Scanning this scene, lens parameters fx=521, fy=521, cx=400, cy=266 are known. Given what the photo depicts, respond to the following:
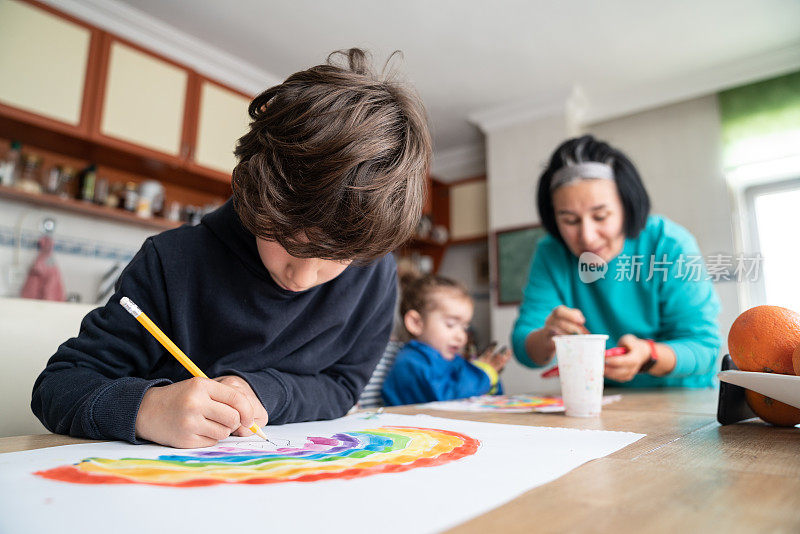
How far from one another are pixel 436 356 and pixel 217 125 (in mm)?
2124

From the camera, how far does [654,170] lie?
361cm

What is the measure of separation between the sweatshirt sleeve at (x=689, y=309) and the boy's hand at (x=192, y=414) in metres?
1.05

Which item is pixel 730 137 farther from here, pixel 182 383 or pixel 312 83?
pixel 182 383

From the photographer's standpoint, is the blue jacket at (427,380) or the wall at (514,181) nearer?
the blue jacket at (427,380)

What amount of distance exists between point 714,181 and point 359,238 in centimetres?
341

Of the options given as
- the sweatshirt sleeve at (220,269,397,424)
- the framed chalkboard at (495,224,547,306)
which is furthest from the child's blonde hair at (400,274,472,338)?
the framed chalkboard at (495,224,547,306)

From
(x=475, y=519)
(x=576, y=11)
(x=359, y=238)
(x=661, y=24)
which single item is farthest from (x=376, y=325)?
(x=661, y=24)

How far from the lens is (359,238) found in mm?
702

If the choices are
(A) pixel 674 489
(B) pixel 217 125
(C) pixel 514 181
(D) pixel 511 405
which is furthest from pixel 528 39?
(A) pixel 674 489

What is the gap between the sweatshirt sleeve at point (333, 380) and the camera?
2.51ft

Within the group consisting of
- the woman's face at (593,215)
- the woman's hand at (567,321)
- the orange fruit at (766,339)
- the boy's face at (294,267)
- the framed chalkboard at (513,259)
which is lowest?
the orange fruit at (766,339)

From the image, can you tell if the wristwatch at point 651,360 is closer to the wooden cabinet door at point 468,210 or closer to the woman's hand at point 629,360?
the woman's hand at point 629,360

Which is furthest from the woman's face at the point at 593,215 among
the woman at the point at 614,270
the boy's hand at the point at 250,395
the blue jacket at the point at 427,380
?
the boy's hand at the point at 250,395

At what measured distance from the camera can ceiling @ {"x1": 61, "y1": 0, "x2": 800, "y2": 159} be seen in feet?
9.29
